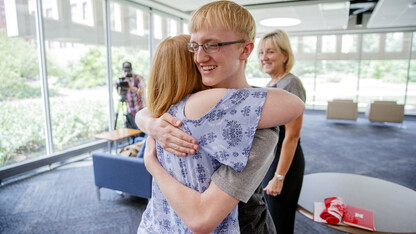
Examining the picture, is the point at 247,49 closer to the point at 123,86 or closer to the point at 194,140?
the point at 194,140

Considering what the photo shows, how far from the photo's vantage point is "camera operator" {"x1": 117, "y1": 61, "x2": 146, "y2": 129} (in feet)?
17.9

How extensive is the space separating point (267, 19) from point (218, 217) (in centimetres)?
817

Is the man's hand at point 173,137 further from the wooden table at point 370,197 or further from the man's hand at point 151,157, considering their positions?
the wooden table at point 370,197

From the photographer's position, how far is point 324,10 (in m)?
7.03

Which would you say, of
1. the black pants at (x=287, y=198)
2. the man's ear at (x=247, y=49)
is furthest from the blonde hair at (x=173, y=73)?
the black pants at (x=287, y=198)

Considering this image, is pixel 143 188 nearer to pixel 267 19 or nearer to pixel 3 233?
pixel 3 233

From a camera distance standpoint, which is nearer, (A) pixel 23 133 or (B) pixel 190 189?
(B) pixel 190 189

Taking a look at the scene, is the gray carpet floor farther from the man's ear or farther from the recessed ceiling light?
the recessed ceiling light

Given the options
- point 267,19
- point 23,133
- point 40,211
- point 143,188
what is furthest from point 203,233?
point 267,19

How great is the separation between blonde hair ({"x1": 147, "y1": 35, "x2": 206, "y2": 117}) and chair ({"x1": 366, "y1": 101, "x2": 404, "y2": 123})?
9196mm

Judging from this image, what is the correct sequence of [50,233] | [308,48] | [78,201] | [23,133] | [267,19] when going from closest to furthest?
[50,233] < [78,201] < [23,133] < [267,19] < [308,48]

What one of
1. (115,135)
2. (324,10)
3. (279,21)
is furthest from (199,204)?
(279,21)

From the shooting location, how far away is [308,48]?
36.4 ft

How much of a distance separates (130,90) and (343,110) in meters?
6.88
